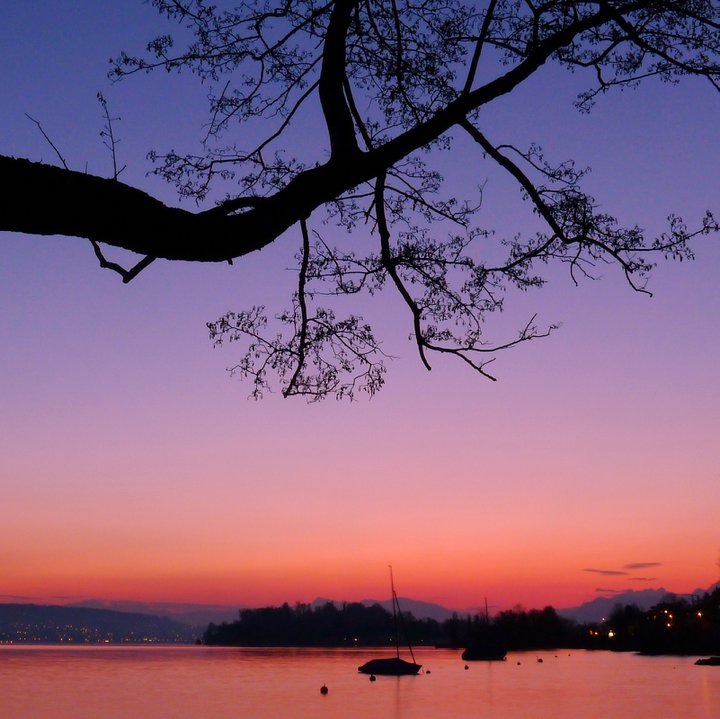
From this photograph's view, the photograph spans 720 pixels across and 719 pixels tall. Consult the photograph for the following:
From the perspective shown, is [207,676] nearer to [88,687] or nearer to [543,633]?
[88,687]

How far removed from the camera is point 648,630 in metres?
143

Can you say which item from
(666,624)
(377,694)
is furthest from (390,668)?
(666,624)

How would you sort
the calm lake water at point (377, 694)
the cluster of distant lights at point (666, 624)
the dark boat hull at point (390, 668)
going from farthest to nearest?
the cluster of distant lights at point (666, 624)
the dark boat hull at point (390, 668)
the calm lake water at point (377, 694)

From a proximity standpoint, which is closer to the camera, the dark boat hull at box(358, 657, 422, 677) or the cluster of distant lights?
the dark boat hull at box(358, 657, 422, 677)

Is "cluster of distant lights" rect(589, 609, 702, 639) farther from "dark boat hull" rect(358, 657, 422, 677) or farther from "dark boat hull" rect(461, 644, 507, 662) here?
"dark boat hull" rect(358, 657, 422, 677)

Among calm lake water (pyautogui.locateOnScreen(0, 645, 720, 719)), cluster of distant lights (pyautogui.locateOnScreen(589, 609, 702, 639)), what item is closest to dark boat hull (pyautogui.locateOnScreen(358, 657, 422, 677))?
calm lake water (pyautogui.locateOnScreen(0, 645, 720, 719))

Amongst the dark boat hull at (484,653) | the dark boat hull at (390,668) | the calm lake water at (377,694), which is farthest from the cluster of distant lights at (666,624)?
the dark boat hull at (390,668)

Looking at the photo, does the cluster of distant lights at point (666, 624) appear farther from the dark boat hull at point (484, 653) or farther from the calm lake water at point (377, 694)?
the dark boat hull at point (484, 653)

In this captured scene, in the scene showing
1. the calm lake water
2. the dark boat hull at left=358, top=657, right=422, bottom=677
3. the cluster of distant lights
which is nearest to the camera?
the calm lake water

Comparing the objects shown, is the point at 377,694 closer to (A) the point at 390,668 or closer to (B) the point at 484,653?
(A) the point at 390,668

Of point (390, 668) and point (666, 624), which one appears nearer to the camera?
point (390, 668)

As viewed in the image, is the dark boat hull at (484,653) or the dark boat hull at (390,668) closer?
the dark boat hull at (390,668)

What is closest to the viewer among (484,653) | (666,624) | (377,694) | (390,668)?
(377,694)

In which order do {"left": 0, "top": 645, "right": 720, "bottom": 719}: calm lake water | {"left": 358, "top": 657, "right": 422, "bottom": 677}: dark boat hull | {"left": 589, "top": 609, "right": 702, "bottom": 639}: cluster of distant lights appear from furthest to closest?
1. {"left": 589, "top": 609, "right": 702, "bottom": 639}: cluster of distant lights
2. {"left": 358, "top": 657, "right": 422, "bottom": 677}: dark boat hull
3. {"left": 0, "top": 645, "right": 720, "bottom": 719}: calm lake water
